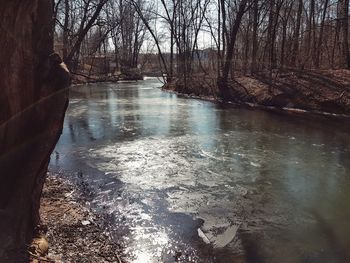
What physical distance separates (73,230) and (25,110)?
1702 mm

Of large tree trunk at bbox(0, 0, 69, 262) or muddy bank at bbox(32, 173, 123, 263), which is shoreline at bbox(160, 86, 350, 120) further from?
large tree trunk at bbox(0, 0, 69, 262)

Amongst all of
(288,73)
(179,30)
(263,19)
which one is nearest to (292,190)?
(288,73)

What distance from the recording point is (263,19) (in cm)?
2709

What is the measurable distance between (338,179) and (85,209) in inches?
195

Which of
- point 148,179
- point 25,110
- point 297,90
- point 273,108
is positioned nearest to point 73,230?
point 25,110

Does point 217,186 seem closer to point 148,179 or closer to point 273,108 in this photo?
point 148,179

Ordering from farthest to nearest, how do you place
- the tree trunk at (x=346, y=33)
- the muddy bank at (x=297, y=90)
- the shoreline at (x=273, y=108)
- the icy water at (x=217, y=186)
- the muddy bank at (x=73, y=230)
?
the tree trunk at (x=346, y=33) < the muddy bank at (x=297, y=90) < the shoreline at (x=273, y=108) < the icy water at (x=217, y=186) < the muddy bank at (x=73, y=230)

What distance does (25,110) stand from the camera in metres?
4.36

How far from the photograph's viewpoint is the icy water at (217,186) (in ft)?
16.5

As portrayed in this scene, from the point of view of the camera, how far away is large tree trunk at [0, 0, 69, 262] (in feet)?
12.9

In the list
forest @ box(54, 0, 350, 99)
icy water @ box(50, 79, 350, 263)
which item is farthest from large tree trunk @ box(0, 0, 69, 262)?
forest @ box(54, 0, 350, 99)

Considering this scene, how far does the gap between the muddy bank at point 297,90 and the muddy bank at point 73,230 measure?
13.3 meters

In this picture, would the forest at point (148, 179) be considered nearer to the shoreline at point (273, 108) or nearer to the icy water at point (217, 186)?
the icy water at point (217, 186)

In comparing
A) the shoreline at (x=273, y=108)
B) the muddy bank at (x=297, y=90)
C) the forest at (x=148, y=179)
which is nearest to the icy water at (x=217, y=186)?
the forest at (x=148, y=179)
